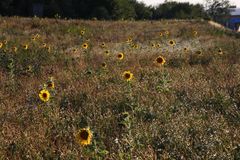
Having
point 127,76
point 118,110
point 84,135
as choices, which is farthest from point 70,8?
point 84,135

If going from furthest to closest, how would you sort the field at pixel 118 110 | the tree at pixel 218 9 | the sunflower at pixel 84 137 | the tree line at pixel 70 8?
the tree at pixel 218 9
the tree line at pixel 70 8
the field at pixel 118 110
the sunflower at pixel 84 137

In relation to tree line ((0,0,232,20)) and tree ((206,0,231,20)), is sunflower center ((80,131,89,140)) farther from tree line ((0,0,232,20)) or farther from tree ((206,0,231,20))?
tree ((206,0,231,20))

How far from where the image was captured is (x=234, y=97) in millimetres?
5957

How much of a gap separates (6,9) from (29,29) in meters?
20.0

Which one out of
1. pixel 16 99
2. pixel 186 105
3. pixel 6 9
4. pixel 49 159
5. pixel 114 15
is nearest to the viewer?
pixel 49 159

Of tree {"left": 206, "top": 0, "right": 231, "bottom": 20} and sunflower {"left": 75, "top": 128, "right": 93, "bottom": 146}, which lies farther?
tree {"left": 206, "top": 0, "right": 231, "bottom": 20}

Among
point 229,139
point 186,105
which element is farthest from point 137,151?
point 186,105

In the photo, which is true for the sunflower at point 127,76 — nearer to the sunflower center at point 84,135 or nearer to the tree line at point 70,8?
the sunflower center at point 84,135

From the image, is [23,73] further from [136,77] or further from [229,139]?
[229,139]

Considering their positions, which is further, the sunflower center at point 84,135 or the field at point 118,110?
the field at point 118,110

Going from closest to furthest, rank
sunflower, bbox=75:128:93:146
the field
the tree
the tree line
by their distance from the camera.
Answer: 1. sunflower, bbox=75:128:93:146
2. the field
3. the tree line
4. the tree

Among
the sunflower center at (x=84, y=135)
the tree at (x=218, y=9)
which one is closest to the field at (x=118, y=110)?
the sunflower center at (x=84, y=135)

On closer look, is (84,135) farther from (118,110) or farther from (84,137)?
(118,110)

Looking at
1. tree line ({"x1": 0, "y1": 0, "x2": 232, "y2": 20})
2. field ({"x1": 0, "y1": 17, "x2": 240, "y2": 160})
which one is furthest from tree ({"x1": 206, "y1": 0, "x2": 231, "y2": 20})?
field ({"x1": 0, "y1": 17, "x2": 240, "y2": 160})
